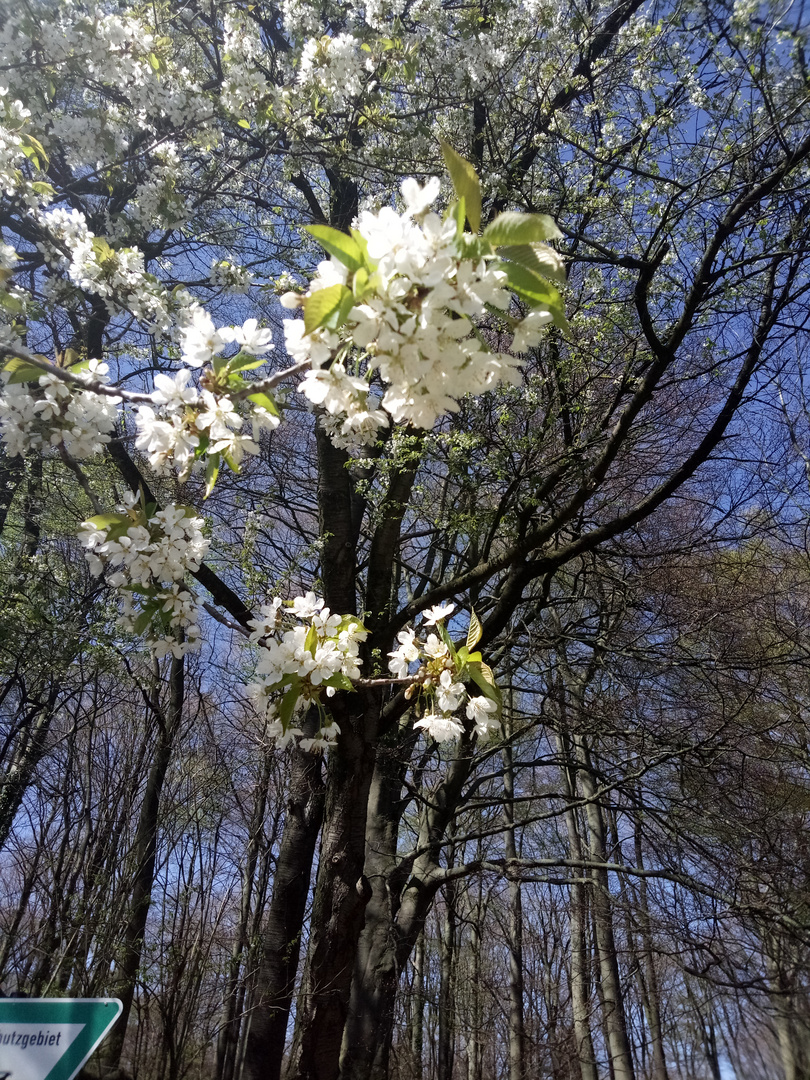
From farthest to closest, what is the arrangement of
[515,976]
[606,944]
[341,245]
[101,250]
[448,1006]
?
[448,1006] → [515,976] → [606,944] → [101,250] → [341,245]

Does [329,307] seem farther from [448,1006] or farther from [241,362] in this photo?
[448,1006]

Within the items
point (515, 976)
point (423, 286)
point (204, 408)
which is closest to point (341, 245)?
point (423, 286)

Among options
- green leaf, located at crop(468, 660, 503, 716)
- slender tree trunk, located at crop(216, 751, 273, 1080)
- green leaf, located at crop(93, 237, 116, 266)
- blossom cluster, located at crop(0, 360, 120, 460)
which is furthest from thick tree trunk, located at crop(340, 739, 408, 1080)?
green leaf, located at crop(93, 237, 116, 266)

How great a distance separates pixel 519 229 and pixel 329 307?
0.33 m

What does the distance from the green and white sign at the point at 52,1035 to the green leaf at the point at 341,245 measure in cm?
181

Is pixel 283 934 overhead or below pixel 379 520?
below

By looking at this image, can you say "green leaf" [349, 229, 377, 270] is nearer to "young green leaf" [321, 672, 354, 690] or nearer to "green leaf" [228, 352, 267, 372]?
"green leaf" [228, 352, 267, 372]

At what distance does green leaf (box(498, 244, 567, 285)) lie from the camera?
1122 millimetres

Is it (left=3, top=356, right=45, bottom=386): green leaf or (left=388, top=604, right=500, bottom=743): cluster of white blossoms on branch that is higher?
(left=3, top=356, right=45, bottom=386): green leaf

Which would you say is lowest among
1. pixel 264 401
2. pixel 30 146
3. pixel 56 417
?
pixel 264 401

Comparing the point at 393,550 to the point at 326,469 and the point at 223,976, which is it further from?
the point at 223,976

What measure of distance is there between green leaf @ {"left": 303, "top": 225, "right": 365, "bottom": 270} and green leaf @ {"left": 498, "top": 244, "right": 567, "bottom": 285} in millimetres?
242

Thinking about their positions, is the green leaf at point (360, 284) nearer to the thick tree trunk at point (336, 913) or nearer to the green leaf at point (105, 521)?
the green leaf at point (105, 521)

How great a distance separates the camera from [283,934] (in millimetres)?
3936
